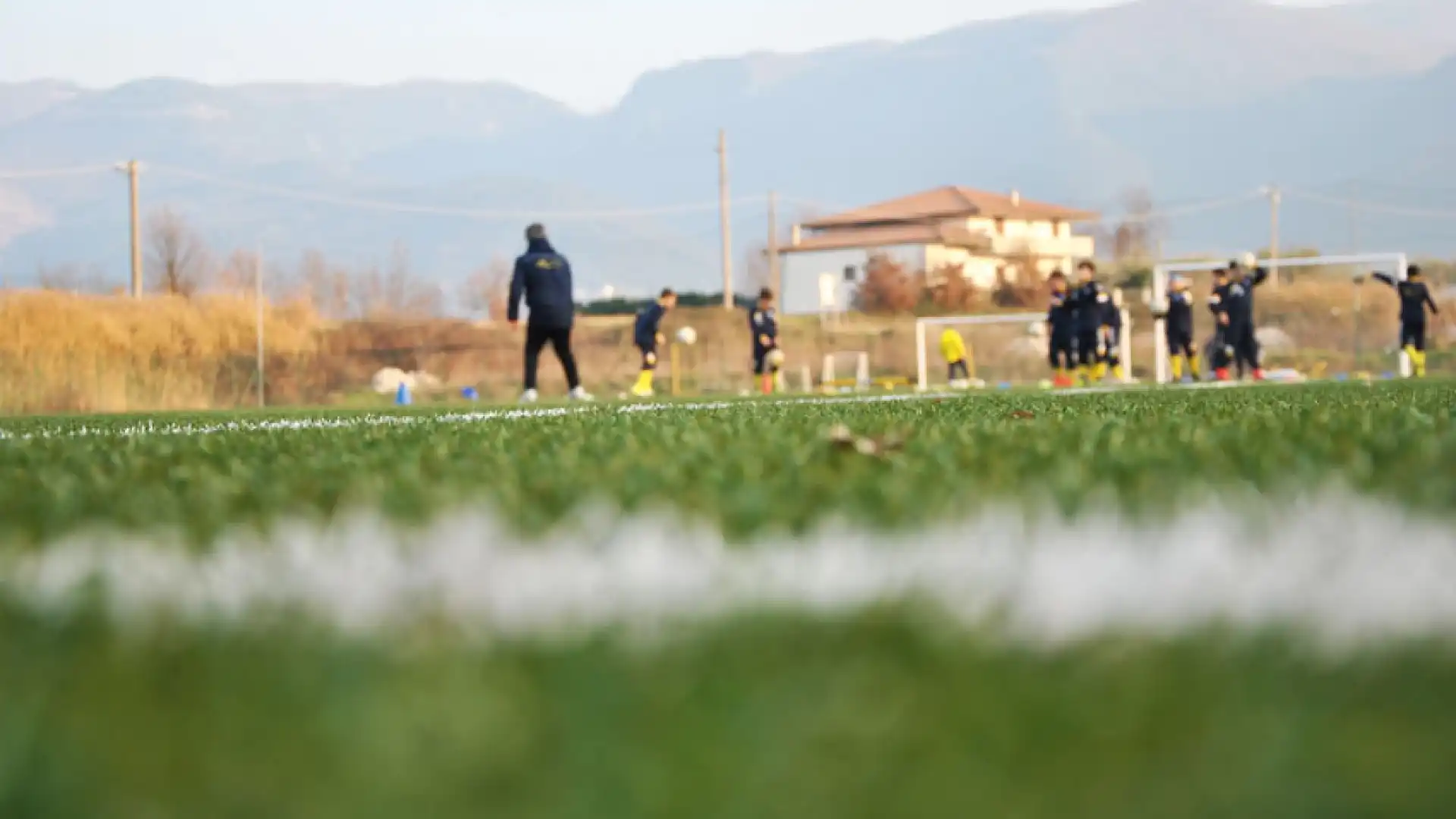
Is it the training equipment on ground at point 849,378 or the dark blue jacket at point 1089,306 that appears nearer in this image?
the dark blue jacket at point 1089,306

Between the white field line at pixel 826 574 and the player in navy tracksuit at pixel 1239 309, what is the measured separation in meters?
23.1

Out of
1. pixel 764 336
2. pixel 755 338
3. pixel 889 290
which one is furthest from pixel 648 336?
pixel 889 290

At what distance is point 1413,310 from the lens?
2622 centimetres

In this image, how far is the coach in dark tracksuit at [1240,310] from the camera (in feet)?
83.8

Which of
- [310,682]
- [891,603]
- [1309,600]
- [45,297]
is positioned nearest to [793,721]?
[310,682]

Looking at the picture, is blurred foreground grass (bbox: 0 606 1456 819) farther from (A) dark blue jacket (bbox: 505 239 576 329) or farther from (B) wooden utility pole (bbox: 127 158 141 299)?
(B) wooden utility pole (bbox: 127 158 141 299)

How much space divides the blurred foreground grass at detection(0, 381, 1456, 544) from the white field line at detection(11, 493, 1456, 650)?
0.67 ft

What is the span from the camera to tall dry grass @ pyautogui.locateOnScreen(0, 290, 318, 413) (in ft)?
91.2

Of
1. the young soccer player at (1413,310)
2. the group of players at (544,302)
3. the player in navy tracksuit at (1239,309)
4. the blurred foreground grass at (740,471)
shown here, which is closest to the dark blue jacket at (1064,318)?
the player in navy tracksuit at (1239,309)

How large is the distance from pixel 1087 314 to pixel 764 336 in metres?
4.71

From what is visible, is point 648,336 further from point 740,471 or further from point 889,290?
point 889,290

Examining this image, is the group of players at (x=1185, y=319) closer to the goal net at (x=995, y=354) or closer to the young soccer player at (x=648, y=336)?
the young soccer player at (x=648, y=336)

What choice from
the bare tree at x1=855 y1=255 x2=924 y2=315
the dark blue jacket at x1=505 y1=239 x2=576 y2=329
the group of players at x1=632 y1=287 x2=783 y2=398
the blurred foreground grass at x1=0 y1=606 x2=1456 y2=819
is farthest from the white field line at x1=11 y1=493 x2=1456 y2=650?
the bare tree at x1=855 y1=255 x2=924 y2=315

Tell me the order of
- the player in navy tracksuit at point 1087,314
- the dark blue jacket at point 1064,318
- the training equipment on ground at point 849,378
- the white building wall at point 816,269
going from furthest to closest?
1. the white building wall at point 816,269
2. the training equipment on ground at point 849,378
3. the dark blue jacket at point 1064,318
4. the player in navy tracksuit at point 1087,314
